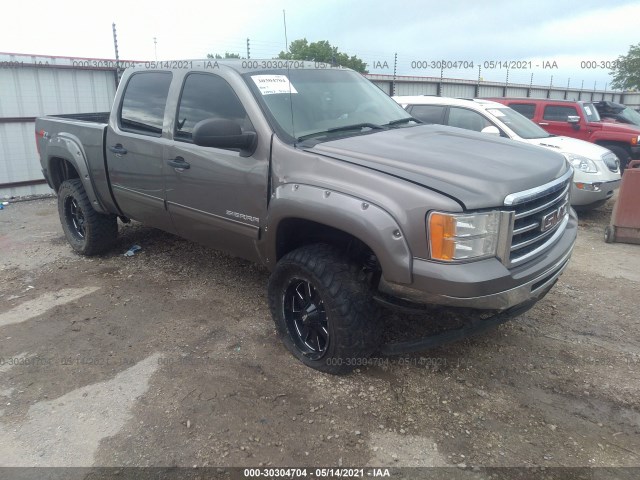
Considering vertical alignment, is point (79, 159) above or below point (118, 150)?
below

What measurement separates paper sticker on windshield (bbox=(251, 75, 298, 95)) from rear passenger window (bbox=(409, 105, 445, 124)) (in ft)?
15.0

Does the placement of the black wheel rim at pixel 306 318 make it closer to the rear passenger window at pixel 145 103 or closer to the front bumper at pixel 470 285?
the front bumper at pixel 470 285

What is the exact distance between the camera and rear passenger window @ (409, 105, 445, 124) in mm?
7746

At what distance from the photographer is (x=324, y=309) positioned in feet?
10.2

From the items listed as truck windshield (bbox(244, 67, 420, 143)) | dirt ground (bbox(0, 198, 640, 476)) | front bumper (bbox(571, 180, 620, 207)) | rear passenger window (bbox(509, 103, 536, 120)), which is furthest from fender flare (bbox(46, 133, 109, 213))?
rear passenger window (bbox(509, 103, 536, 120))

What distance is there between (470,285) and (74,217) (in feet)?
15.6

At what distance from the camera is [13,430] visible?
2787 mm

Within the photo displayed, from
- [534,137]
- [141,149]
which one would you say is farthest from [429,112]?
[141,149]

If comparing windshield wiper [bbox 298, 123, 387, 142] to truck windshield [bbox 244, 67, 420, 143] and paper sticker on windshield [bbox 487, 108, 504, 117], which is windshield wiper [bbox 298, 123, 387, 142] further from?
paper sticker on windshield [bbox 487, 108, 504, 117]

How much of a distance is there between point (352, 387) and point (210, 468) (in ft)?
3.25

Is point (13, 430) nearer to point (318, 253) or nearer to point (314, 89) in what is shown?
point (318, 253)

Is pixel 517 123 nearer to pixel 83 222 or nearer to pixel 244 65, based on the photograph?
pixel 244 65

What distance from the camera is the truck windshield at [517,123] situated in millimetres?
7438

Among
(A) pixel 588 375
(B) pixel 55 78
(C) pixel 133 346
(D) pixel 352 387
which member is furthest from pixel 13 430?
(B) pixel 55 78
